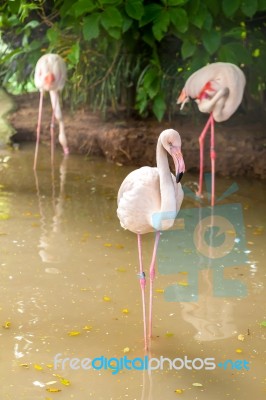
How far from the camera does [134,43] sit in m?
6.50

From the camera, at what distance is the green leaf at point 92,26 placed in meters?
5.61

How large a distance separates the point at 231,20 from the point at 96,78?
122 cm

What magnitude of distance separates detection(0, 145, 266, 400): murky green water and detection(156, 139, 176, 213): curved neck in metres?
0.63

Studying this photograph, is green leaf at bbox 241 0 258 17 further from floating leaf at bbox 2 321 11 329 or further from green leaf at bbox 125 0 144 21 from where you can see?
floating leaf at bbox 2 321 11 329

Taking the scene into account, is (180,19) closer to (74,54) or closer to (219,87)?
(219,87)

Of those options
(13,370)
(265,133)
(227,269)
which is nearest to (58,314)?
(13,370)

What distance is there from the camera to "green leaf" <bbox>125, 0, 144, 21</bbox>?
567 centimetres

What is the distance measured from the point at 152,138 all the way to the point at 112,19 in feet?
3.41

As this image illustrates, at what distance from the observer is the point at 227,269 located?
431 cm

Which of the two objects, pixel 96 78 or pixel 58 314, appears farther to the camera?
pixel 96 78

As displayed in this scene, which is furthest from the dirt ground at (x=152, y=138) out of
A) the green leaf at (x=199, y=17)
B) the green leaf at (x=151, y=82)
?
the green leaf at (x=199, y=17)

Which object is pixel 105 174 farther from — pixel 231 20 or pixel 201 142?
pixel 231 20

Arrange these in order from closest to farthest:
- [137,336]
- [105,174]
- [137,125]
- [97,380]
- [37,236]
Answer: [97,380] → [137,336] → [37,236] → [105,174] → [137,125]

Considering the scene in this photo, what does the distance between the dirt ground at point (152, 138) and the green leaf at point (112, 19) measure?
100 cm
